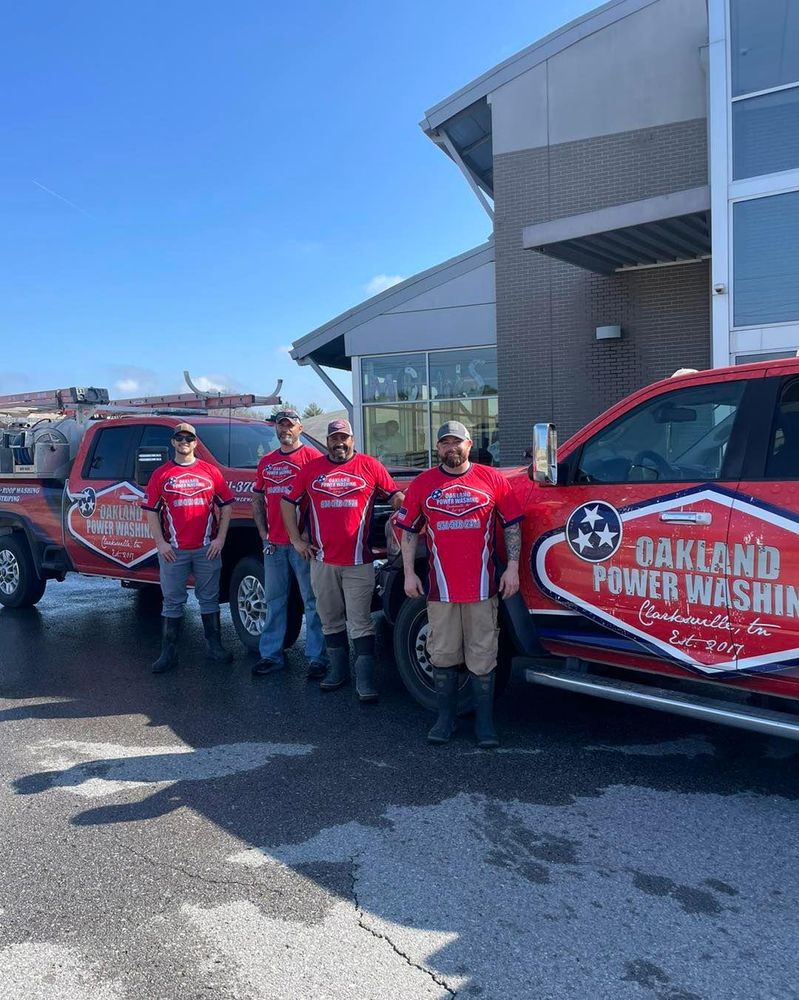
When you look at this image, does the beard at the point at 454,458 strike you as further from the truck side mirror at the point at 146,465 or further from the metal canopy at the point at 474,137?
the metal canopy at the point at 474,137

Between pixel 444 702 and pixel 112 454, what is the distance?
15.0 feet

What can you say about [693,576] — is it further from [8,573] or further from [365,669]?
[8,573]

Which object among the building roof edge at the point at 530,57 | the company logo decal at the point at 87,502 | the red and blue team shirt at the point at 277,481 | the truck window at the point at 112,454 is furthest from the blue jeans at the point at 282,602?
the building roof edge at the point at 530,57

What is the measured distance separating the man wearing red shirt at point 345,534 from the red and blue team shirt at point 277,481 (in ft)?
1.20

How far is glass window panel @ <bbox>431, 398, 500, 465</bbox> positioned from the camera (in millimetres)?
15516

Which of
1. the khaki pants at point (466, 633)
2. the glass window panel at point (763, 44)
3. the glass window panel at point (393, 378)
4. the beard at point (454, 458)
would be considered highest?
the glass window panel at point (763, 44)

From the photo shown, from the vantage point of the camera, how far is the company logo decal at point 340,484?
18.2ft

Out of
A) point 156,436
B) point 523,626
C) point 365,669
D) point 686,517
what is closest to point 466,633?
point 523,626

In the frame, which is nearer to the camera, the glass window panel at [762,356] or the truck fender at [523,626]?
the truck fender at [523,626]

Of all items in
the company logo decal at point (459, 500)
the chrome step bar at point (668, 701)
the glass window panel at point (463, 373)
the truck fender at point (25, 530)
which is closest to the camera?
the chrome step bar at point (668, 701)

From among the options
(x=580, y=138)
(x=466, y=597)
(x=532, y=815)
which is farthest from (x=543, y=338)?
(x=532, y=815)

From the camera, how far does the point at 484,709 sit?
478cm

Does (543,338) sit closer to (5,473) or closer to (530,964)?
(5,473)

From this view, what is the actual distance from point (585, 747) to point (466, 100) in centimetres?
1266
